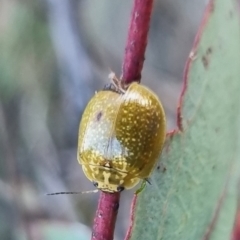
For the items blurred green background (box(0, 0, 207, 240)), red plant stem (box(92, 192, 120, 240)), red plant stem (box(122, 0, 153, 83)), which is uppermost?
red plant stem (box(122, 0, 153, 83))

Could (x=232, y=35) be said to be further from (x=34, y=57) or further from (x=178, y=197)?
(x=34, y=57)

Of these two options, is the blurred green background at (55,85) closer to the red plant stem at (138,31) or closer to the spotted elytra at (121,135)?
the spotted elytra at (121,135)


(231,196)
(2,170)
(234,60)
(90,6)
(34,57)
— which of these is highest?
(234,60)

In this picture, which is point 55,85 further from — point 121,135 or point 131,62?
point 131,62

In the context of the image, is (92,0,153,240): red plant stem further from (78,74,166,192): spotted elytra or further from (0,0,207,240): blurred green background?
(0,0,207,240): blurred green background

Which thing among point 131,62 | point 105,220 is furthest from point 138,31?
point 105,220

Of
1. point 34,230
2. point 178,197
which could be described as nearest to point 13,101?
point 34,230

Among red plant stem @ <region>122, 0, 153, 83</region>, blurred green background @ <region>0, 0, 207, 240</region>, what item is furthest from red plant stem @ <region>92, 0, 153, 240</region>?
blurred green background @ <region>0, 0, 207, 240</region>
